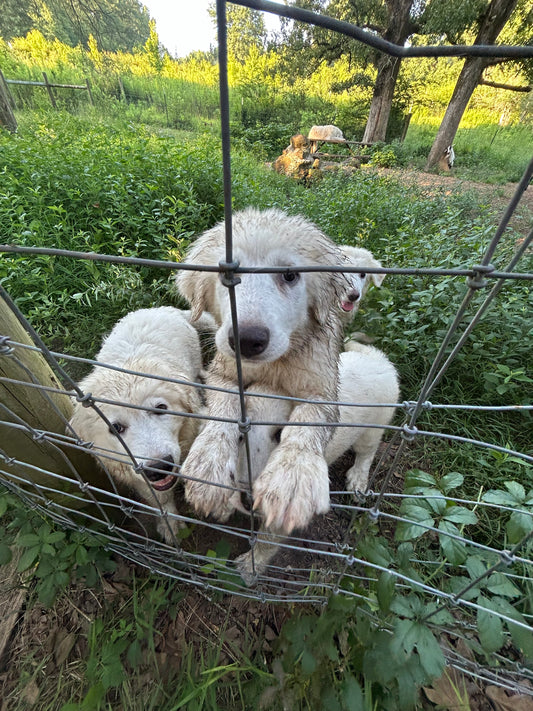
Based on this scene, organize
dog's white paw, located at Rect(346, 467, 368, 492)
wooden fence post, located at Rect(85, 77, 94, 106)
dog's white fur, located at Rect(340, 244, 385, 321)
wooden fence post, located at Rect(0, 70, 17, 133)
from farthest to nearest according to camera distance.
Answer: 1. wooden fence post, located at Rect(85, 77, 94, 106)
2. wooden fence post, located at Rect(0, 70, 17, 133)
3. dog's white fur, located at Rect(340, 244, 385, 321)
4. dog's white paw, located at Rect(346, 467, 368, 492)

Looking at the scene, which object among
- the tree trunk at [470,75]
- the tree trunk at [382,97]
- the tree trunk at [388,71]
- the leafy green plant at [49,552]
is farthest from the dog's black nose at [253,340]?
the tree trunk at [382,97]

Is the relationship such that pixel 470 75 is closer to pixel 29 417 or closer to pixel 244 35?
pixel 244 35

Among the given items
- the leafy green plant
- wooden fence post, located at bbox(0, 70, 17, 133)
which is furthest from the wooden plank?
wooden fence post, located at bbox(0, 70, 17, 133)

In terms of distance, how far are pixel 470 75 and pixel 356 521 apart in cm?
1410

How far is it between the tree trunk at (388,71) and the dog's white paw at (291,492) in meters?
13.1

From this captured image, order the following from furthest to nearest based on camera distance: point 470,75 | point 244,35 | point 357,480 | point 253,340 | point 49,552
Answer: point 244,35 → point 470,75 → point 357,480 → point 49,552 → point 253,340

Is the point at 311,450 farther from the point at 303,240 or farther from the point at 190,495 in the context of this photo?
the point at 303,240

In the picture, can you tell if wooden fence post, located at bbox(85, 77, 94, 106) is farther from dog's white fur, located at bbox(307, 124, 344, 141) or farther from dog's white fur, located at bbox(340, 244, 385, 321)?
dog's white fur, located at bbox(340, 244, 385, 321)

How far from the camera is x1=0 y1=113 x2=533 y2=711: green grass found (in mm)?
1340

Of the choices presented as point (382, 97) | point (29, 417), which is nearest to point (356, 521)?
point (29, 417)

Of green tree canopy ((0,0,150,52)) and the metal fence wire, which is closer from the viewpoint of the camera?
the metal fence wire

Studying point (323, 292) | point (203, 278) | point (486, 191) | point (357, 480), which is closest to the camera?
point (323, 292)

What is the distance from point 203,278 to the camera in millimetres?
1974

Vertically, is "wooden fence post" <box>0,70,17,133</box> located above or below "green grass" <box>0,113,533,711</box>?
above
